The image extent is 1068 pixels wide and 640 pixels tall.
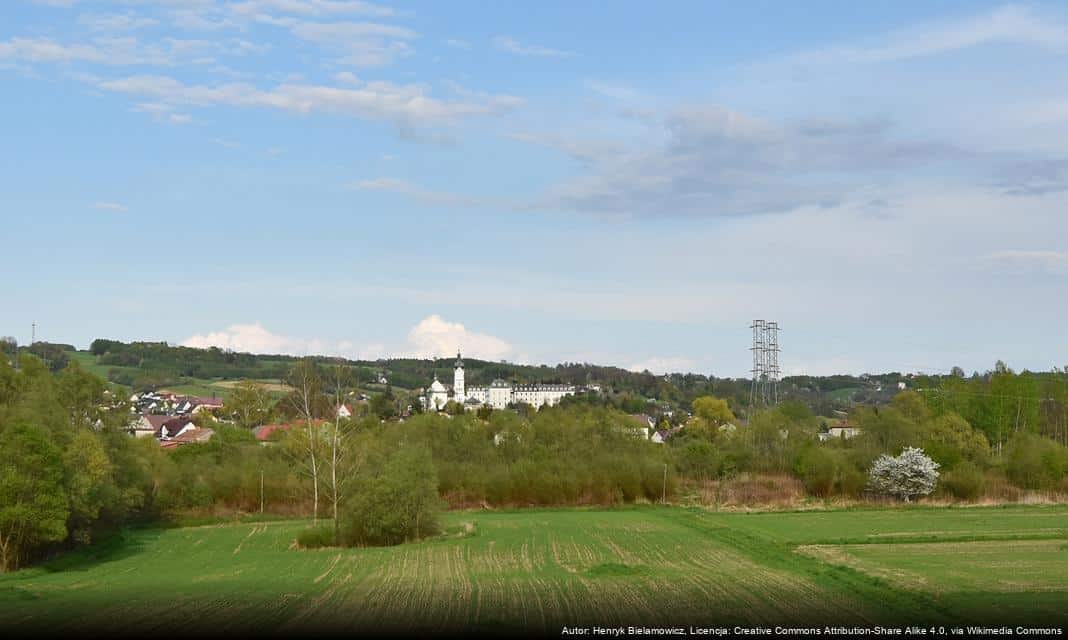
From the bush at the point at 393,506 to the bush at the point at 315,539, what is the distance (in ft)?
2.06

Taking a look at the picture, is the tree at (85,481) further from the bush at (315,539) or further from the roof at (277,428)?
the roof at (277,428)

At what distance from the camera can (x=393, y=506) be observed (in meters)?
47.4

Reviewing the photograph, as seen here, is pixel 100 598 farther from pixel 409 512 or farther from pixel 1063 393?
pixel 1063 393

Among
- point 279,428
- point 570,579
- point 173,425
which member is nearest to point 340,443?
point 570,579

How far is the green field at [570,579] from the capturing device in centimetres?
2436

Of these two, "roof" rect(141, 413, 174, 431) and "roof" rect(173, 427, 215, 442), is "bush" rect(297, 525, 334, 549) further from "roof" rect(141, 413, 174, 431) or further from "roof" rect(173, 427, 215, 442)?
"roof" rect(141, 413, 174, 431)

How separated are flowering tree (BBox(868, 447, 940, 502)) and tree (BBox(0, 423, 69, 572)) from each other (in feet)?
176

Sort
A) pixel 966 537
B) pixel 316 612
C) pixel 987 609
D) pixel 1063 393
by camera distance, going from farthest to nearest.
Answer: pixel 1063 393 < pixel 966 537 < pixel 316 612 < pixel 987 609

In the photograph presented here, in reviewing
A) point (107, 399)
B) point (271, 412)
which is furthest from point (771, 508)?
point (271, 412)

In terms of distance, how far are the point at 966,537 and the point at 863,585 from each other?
61.1 ft

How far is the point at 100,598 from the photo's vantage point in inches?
1155

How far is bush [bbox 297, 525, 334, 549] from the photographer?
153 ft

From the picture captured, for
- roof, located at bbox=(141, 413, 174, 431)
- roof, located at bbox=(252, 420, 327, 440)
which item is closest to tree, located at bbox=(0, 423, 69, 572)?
roof, located at bbox=(252, 420, 327, 440)

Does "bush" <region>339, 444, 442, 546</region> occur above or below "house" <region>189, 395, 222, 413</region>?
below
